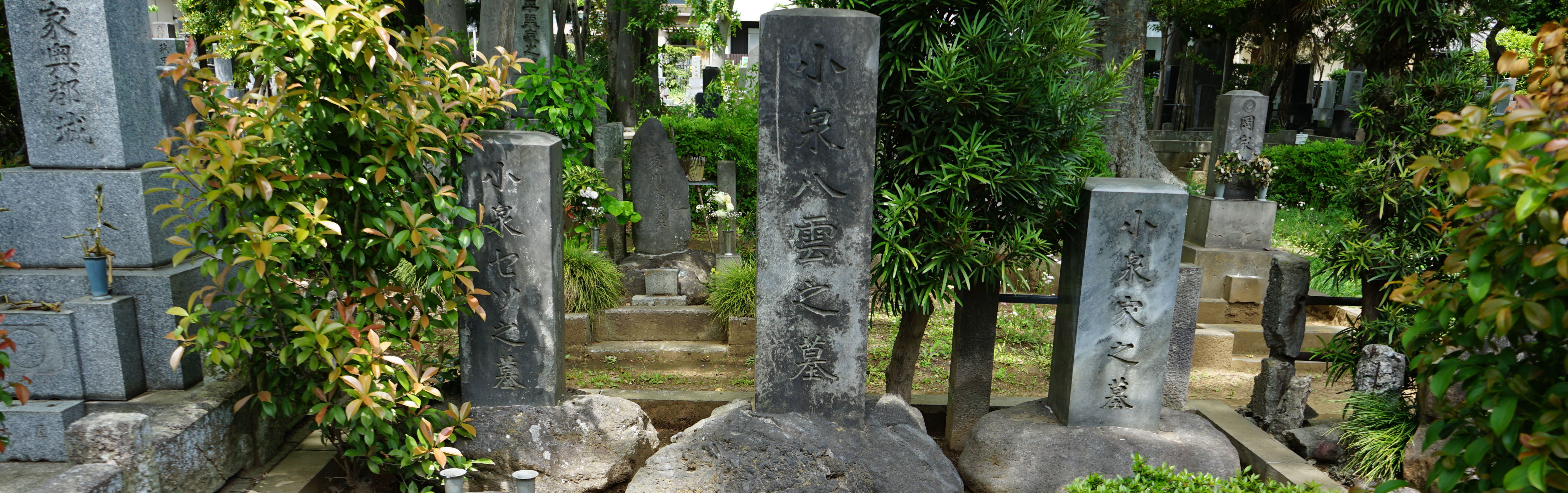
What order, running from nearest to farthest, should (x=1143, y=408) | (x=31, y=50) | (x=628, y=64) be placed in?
(x=31, y=50), (x=1143, y=408), (x=628, y=64)

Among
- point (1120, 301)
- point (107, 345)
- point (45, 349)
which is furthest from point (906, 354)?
point (45, 349)

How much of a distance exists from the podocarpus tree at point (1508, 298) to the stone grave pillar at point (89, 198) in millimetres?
4392

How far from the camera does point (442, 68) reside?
11.5ft

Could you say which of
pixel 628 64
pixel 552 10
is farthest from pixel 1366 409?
pixel 628 64

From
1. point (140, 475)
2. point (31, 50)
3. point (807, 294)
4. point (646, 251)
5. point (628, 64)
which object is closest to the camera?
point (140, 475)

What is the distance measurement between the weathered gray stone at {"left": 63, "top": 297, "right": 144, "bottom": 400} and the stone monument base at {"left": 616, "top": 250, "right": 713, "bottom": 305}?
3.57m

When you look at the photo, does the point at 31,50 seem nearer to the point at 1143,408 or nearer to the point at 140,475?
the point at 140,475

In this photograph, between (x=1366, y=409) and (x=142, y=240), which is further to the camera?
(x=1366, y=409)

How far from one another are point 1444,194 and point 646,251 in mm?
5467

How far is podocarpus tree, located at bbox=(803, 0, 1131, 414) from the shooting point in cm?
362

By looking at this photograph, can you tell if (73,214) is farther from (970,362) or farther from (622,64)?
(622,64)

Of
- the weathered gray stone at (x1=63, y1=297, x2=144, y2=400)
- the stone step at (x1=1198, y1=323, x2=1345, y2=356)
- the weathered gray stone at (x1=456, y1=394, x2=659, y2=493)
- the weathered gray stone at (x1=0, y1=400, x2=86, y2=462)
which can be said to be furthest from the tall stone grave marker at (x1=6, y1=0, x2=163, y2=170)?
the stone step at (x1=1198, y1=323, x2=1345, y2=356)

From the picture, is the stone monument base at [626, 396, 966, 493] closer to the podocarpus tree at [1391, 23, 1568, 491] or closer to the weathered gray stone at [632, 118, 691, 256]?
the podocarpus tree at [1391, 23, 1568, 491]

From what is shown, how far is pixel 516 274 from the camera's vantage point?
3805 millimetres
